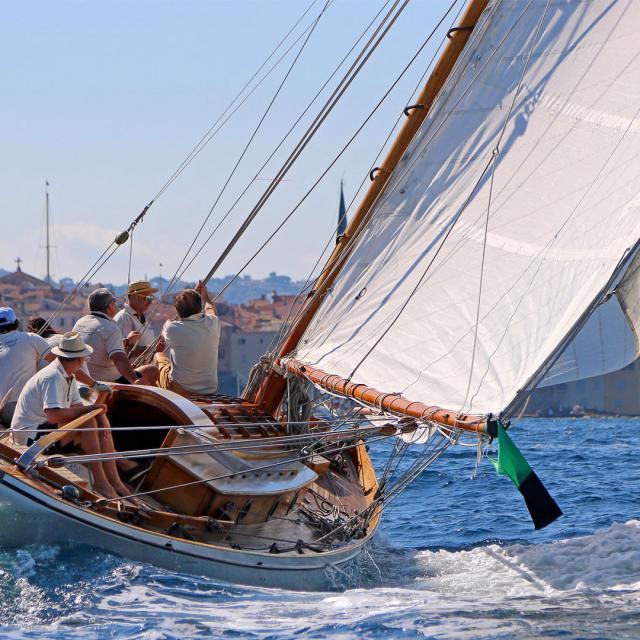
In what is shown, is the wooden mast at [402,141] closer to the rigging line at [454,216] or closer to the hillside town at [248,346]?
the rigging line at [454,216]

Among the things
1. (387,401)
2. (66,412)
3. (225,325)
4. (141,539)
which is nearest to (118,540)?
(141,539)

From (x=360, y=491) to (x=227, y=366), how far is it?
79.1 metres

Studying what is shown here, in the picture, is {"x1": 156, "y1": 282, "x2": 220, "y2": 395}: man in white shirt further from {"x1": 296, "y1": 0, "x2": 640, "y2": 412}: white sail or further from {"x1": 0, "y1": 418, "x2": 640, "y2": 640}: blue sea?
{"x1": 0, "y1": 418, "x2": 640, "y2": 640}: blue sea

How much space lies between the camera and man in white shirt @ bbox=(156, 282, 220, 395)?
1109cm

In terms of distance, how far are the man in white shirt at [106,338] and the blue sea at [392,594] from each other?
2179 mm

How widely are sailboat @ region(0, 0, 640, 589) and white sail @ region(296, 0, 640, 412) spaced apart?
0.02 meters

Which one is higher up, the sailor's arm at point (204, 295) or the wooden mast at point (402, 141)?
the wooden mast at point (402, 141)

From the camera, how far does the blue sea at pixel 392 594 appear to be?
8258mm

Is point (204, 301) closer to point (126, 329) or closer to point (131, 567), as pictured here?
point (126, 329)

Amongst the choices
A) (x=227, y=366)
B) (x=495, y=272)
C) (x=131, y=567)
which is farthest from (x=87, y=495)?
(x=227, y=366)

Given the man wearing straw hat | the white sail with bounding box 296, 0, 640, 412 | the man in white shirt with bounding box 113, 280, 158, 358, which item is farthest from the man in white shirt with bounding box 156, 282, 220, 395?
the man wearing straw hat

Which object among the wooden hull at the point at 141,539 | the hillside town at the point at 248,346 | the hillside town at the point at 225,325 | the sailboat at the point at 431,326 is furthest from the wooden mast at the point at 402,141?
the hillside town at the point at 225,325

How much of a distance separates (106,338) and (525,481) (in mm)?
3763

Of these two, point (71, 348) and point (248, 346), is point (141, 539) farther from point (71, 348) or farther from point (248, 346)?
point (248, 346)
